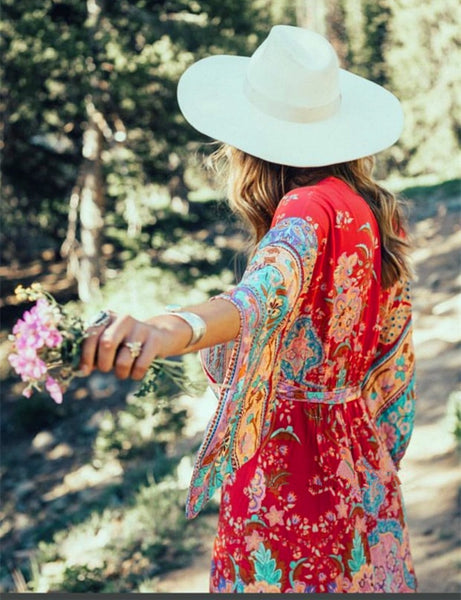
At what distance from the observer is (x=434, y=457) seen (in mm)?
5645

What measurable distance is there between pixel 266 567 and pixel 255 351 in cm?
58

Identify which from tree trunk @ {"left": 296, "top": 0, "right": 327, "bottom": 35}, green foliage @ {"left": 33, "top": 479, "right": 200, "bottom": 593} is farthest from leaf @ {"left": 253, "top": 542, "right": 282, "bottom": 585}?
tree trunk @ {"left": 296, "top": 0, "right": 327, "bottom": 35}

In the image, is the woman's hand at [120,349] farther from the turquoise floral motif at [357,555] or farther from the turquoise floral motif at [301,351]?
the turquoise floral motif at [357,555]

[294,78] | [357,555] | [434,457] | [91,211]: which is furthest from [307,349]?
[91,211]

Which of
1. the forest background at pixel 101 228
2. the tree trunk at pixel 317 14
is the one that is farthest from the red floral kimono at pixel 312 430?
the tree trunk at pixel 317 14

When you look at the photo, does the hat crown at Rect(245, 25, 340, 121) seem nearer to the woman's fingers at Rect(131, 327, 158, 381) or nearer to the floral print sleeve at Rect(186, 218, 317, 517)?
the floral print sleeve at Rect(186, 218, 317, 517)

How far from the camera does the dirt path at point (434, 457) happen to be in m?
4.26

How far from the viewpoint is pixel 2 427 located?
10.6 meters

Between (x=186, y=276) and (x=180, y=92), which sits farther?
(x=186, y=276)

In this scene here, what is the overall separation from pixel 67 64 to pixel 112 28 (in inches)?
55.1

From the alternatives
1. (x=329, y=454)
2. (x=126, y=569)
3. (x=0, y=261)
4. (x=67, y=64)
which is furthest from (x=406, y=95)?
(x=329, y=454)

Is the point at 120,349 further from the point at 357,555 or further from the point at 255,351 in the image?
the point at 357,555

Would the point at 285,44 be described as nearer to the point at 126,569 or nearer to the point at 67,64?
the point at 126,569

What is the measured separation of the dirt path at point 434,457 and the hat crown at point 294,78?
667 mm
